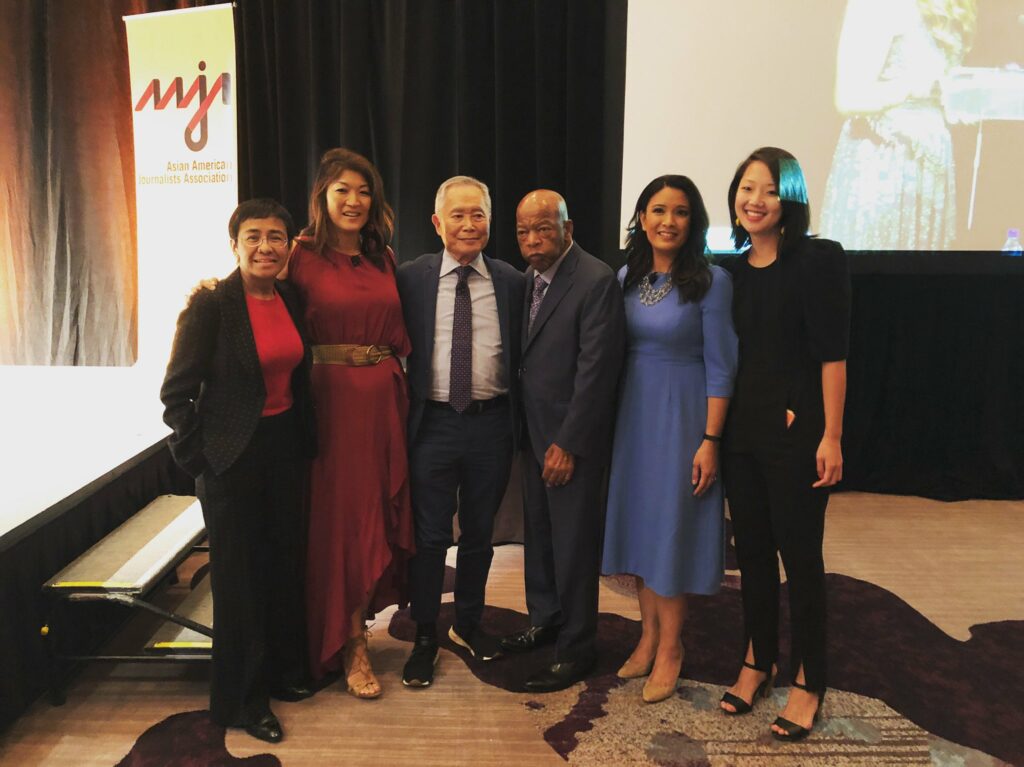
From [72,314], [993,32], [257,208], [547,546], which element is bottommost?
[547,546]

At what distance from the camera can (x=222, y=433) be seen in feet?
6.32

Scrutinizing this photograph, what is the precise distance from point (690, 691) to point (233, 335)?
5.51 feet

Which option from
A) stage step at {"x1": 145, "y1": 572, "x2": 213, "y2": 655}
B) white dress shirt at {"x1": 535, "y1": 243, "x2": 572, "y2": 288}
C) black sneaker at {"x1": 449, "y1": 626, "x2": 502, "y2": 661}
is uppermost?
white dress shirt at {"x1": 535, "y1": 243, "x2": 572, "y2": 288}

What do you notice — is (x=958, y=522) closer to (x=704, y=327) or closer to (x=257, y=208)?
(x=704, y=327)

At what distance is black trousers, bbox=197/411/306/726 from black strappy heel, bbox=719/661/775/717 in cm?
128

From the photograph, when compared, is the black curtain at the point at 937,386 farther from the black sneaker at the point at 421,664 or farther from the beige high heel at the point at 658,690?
the black sneaker at the point at 421,664

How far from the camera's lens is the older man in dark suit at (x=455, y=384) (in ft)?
7.29

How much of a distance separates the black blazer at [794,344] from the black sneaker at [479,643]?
41.9 inches

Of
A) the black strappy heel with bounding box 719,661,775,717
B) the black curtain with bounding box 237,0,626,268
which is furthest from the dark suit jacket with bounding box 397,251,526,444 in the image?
the black curtain with bounding box 237,0,626,268

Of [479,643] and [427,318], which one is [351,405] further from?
[479,643]

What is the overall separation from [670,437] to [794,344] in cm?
41

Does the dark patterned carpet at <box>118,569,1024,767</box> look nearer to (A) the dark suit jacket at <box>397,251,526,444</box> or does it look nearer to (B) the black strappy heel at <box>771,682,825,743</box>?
(B) the black strappy heel at <box>771,682,825,743</box>

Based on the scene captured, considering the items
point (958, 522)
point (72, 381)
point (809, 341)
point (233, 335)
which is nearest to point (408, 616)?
point (233, 335)

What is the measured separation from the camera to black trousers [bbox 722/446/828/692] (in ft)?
6.31
